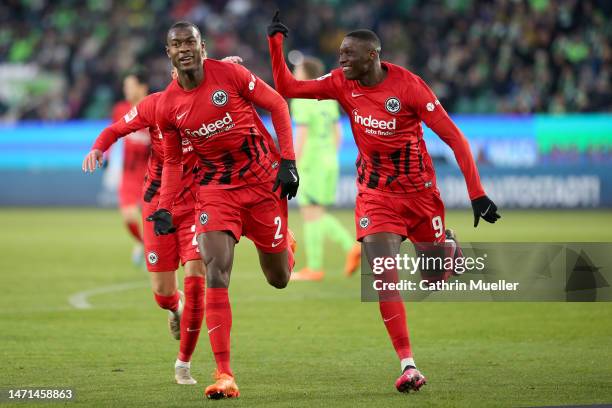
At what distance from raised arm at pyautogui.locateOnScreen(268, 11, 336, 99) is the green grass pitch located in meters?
1.91

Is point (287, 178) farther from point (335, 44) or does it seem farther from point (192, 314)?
point (335, 44)

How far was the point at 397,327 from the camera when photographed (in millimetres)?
7332

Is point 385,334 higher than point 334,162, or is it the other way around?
point 334,162

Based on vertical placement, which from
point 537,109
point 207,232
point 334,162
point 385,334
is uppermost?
point 537,109

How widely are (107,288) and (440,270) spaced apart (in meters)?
5.97

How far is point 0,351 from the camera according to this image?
28.2 ft

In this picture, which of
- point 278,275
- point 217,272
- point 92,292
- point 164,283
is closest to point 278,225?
point 278,275

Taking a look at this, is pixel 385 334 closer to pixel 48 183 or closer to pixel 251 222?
pixel 251 222

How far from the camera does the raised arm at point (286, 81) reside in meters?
7.71

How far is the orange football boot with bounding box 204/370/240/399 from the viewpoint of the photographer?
6734 mm

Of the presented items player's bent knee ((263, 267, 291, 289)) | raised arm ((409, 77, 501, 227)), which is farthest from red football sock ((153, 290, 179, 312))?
raised arm ((409, 77, 501, 227))

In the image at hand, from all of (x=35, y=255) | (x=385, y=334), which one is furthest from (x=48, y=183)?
(x=385, y=334)

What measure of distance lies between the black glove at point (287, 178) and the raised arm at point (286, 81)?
686 millimetres

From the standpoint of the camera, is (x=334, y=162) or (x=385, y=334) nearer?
(x=385, y=334)
